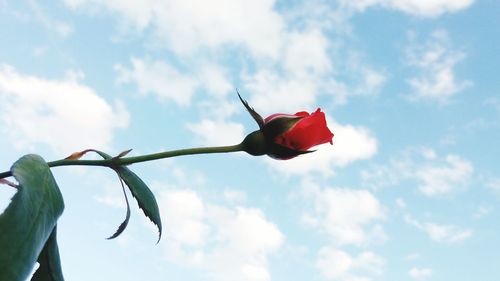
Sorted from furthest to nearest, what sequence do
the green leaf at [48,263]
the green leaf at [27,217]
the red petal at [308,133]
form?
1. the red petal at [308,133]
2. the green leaf at [48,263]
3. the green leaf at [27,217]

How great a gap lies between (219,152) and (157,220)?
17 centimetres

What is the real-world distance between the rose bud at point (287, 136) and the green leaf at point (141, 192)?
19cm

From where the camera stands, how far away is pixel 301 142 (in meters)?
1.13

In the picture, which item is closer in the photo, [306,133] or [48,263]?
[48,263]

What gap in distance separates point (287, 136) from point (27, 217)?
1.60 feet

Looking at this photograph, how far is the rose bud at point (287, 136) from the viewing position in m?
1.12

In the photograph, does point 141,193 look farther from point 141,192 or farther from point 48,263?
point 48,263

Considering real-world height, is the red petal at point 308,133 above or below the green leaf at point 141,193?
above

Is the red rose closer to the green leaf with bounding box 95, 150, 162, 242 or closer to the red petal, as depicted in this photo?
the red petal

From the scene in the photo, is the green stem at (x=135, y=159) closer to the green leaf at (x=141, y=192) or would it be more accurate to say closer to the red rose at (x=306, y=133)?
the green leaf at (x=141, y=192)

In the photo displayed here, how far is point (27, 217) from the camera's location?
788 mm

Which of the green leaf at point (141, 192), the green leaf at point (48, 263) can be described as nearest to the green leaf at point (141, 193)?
the green leaf at point (141, 192)

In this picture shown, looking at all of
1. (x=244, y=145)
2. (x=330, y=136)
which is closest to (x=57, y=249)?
(x=244, y=145)

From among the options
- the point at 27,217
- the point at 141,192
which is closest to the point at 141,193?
the point at 141,192
